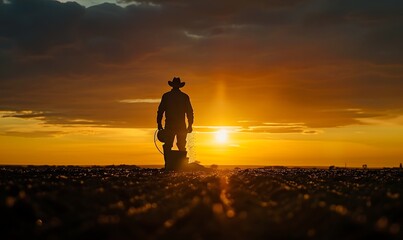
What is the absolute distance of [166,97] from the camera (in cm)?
3228

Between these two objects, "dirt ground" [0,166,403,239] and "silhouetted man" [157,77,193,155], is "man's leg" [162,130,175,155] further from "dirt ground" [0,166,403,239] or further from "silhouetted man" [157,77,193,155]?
"dirt ground" [0,166,403,239]

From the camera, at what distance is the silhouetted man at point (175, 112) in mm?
32125

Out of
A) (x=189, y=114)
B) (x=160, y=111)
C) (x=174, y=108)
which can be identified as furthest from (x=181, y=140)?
(x=160, y=111)

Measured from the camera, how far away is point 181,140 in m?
32.5

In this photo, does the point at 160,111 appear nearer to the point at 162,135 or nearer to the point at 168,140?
the point at 162,135

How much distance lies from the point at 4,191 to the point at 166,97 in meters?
21.5

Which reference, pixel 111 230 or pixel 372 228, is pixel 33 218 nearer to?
pixel 111 230

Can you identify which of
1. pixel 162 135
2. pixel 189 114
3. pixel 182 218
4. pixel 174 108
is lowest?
pixel 182 218

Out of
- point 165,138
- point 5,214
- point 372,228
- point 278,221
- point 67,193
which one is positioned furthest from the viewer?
point 165,138

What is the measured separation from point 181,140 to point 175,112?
1602 millimetres

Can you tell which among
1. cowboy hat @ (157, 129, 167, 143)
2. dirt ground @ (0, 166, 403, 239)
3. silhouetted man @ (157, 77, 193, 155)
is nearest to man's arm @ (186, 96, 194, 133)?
silhouetted man @ (157, 77, 193, 155)

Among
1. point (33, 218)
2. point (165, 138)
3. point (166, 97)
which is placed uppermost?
point (166, 97)

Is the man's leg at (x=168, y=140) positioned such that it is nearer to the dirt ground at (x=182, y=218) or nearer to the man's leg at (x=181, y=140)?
the man's leg at (x=181, y=140)

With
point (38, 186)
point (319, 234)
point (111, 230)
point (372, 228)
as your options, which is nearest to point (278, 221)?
point (319, 234)
